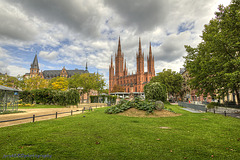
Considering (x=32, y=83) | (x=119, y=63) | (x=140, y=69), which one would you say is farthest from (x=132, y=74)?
(x=32, y=83)

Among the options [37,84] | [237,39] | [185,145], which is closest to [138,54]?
[37,84]

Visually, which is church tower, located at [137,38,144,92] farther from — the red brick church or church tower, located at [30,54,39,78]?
church tower, located at [30,54,39,78]

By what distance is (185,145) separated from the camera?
17.7ft

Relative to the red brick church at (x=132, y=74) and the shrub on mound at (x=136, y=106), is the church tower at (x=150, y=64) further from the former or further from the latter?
the shrub on mound at (x=136, y=106)

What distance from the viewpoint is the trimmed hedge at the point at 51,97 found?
2752cm

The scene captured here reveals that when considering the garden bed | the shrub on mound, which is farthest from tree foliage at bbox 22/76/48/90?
the garden bed

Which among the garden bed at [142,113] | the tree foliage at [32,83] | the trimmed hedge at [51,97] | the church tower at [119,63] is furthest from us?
the church tower at [119,63]

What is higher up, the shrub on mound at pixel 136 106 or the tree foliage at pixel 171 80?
the tree foliage at pixel 171 80

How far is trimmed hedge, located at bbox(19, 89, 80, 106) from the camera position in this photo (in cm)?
2752

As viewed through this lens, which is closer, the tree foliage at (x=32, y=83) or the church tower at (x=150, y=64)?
the tree foliage at (x=32, y=83)

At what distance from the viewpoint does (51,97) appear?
31.3 m

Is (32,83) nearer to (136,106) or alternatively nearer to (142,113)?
(136,106)

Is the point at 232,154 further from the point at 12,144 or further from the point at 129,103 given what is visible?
the point at 129,103

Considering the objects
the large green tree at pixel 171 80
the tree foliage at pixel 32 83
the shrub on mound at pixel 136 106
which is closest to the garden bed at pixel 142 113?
the shrub on mound at pixel 136 106
